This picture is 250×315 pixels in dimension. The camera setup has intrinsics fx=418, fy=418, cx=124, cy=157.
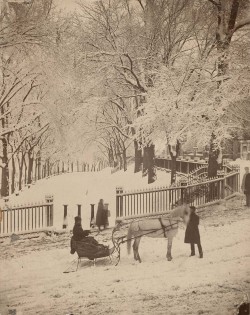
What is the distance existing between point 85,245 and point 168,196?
1099 mm

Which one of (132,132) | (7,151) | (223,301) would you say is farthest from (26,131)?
(223,301)

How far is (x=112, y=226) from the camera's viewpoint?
15.2ft

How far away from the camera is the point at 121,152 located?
491 centimetres

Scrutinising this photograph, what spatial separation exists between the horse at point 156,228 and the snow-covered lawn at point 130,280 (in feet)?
0.21

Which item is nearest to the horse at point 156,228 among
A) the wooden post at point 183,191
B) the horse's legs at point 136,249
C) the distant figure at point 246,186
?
the horse's legs at point 136,249

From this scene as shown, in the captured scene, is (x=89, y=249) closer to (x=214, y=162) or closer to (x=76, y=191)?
(x=76, y=191)

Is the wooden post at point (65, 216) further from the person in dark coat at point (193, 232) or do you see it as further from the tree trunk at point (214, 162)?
the tree trunk at point (214, 162)

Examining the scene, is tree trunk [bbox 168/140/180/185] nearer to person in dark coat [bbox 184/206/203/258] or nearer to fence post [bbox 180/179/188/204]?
fence post [bbox 180/179/188/204]

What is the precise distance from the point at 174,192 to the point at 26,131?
1843mm

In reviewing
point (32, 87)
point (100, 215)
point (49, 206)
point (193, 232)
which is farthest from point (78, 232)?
point (32, 87)

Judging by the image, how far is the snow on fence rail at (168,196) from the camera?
186 inches

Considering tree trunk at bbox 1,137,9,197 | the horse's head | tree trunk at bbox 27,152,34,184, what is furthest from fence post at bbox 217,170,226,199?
tree trunk at bbox 1,137,9,197

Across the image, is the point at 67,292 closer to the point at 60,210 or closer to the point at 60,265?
the point at 60,265

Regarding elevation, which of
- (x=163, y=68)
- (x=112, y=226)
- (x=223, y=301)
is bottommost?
(x=223, y=301)
